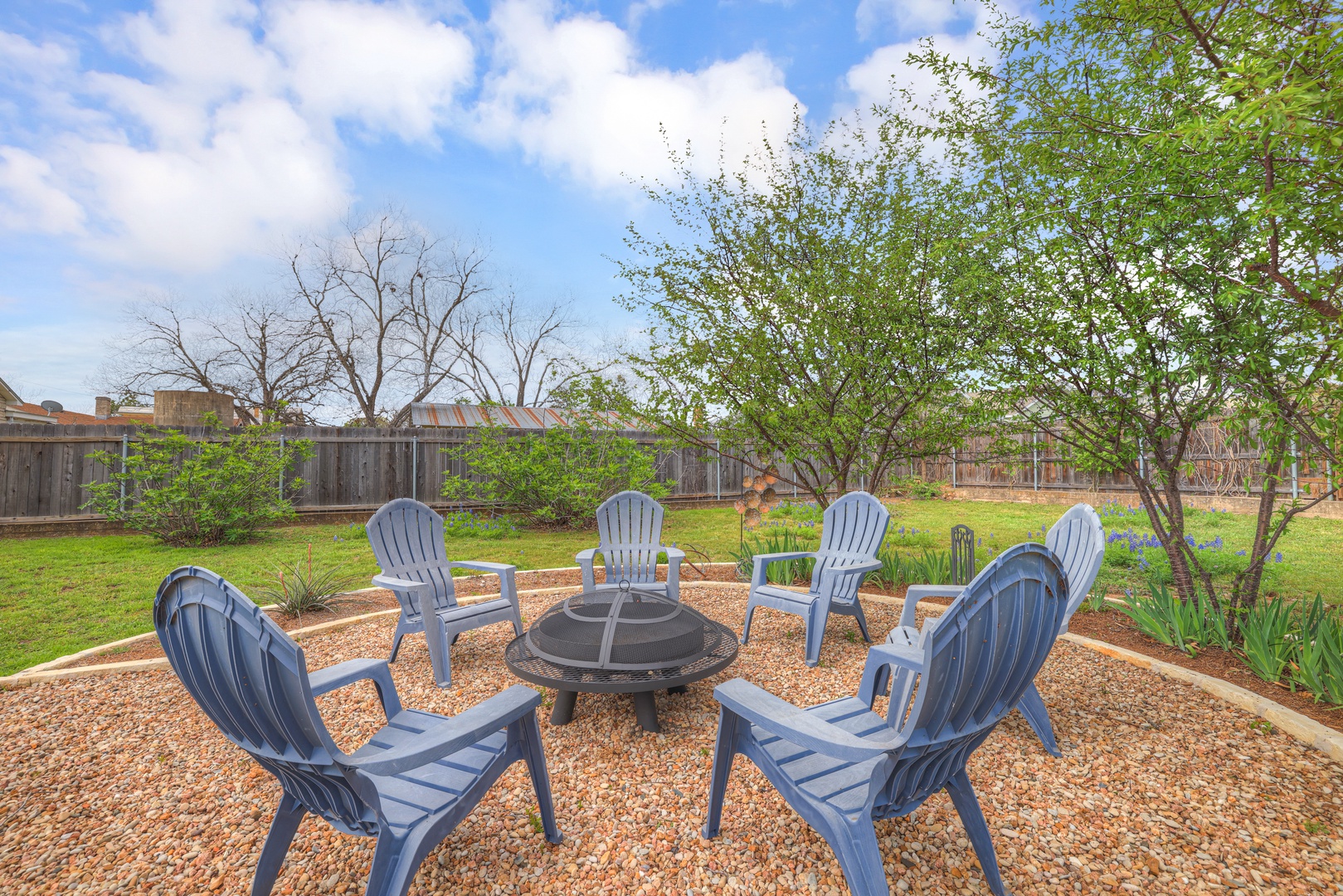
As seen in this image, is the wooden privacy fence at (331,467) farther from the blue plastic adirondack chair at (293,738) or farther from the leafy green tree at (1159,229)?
the blue plastic adirondack chair at (293,738)

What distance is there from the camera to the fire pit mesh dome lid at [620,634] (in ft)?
7.52

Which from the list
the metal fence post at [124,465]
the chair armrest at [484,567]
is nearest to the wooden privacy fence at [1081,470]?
the chair armrest at [484,567]

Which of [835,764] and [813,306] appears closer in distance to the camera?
[835,764]

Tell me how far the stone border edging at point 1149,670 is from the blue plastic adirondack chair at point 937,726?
5.65 feet

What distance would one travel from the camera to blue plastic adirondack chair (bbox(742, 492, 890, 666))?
3.08 metres

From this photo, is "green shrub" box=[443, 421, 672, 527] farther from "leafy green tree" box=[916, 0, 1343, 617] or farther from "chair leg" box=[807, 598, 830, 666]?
"leafy green tree" box=[916, 0, 1343, 617]

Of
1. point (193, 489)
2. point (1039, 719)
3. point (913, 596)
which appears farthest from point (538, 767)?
point (193, 489)

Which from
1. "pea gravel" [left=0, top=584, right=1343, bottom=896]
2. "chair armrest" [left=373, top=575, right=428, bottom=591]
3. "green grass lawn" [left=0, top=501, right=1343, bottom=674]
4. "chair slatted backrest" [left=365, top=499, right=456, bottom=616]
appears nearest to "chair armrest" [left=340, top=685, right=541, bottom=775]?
"pea gravel" [left=0, top=584, right=1343, bottom=896]

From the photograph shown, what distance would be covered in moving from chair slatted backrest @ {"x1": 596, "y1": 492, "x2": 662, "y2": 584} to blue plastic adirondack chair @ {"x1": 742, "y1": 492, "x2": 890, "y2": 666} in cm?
78

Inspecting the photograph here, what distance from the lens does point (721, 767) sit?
5.54 feet

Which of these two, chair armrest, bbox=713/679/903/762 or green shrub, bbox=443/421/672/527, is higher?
green shrub, bbox=443/421/672/527

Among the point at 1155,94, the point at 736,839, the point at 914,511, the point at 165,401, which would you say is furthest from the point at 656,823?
the point at 165,401

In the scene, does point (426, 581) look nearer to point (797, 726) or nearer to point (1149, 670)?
point (797, 726)

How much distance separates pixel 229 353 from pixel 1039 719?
20.6m
